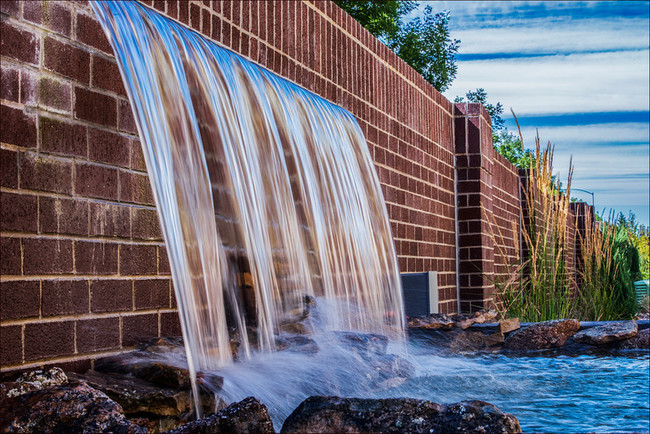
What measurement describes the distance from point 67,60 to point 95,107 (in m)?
0.23

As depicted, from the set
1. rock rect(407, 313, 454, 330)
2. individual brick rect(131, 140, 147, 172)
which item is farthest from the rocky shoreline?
rock rect(407, 313, 454, 330)

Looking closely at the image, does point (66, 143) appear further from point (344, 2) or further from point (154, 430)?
point (344, 2)

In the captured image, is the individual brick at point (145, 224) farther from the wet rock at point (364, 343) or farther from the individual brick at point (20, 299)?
the wet rock at point (364, 343)

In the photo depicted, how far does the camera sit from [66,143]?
3166mm

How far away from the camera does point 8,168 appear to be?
9.43ft

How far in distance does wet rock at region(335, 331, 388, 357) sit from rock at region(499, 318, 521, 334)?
5.61 feet

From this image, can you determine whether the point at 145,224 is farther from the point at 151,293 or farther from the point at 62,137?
the point at 62,137

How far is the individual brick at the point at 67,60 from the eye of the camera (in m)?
3.15

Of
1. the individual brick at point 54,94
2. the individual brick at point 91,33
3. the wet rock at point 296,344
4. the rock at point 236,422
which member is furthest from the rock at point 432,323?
the rock at point 236,422

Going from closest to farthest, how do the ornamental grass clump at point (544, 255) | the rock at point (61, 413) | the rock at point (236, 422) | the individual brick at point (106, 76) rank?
the rock at point (61, 413) → the rock at point (236, 422) → the individual brick at point (106, 76) → the ornamental grass clump at point (544, 255)

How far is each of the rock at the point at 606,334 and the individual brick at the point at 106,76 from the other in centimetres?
359

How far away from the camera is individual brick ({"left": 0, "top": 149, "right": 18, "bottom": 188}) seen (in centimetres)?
285

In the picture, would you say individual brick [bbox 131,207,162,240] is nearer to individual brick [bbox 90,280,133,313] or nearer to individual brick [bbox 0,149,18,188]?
individual brick [bbox 90,280,133,313]

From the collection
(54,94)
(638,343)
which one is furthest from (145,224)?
(638,343)
